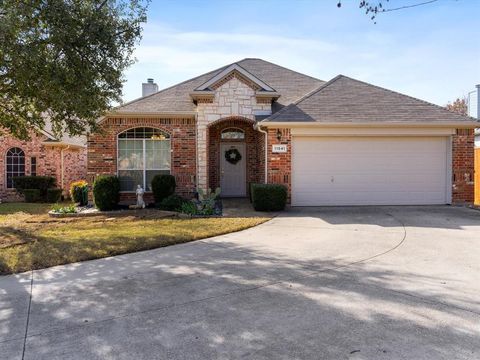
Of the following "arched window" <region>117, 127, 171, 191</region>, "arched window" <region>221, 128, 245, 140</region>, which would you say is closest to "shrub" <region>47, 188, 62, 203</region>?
"arched window" <region>117, 127, 171, 191</region>

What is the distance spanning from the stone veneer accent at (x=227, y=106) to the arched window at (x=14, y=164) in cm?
1060

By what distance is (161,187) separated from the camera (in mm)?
13586

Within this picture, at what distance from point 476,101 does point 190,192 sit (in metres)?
19.4

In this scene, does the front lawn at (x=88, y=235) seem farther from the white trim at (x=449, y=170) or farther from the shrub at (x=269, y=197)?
the white trim at (x=449, y=170)

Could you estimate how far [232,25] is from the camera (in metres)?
9.69

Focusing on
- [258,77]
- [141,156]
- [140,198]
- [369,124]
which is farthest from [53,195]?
[369,124]

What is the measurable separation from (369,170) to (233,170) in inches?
236

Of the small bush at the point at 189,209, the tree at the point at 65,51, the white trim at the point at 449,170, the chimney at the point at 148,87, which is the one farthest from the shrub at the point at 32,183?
the white trim at the point at 449,170

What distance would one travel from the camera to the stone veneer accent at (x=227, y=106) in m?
14.0

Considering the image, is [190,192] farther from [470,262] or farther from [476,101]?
[476,101]

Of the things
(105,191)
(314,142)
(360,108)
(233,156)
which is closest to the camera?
(105,191)

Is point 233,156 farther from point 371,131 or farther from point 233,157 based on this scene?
point 371,131

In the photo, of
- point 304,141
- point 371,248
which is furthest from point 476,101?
point 371,248

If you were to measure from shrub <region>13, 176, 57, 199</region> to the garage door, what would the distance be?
40.8ft
